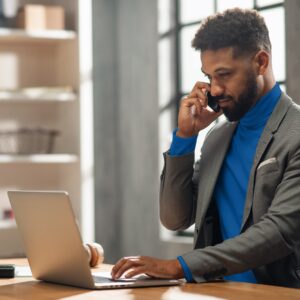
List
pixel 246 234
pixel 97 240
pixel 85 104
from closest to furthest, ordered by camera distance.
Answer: pixel 246 234
pixel 85 104
pixel 97 240

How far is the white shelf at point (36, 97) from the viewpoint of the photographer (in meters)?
5.23

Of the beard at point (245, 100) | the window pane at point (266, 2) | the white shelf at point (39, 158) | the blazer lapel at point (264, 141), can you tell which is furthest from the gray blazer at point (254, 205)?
the white shelf at point (39, 158)

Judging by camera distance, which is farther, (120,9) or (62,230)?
(120,9)

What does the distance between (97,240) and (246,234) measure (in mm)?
3757

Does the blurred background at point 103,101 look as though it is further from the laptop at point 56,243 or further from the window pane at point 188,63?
the laptop at point 56,243

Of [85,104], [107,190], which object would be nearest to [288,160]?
[85,104]

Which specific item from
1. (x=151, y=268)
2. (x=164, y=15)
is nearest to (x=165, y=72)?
(x=164, y=15)

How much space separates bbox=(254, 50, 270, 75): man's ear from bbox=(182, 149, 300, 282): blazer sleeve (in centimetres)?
37

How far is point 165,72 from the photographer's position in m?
5.81

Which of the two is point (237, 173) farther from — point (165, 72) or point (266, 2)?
point (165, 72)

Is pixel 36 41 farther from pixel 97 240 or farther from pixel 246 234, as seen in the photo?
pixel 246 234

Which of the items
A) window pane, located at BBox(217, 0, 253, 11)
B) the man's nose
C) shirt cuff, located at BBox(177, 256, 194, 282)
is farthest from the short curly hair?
window pane, located at BBox(217, 0, 253, 11)

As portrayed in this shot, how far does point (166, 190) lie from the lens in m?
2.93

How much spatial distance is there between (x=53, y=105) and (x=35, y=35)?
1.90 feet
